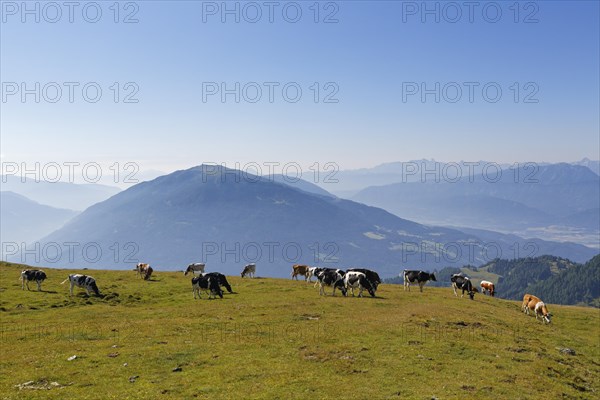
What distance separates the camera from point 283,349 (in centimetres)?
2609

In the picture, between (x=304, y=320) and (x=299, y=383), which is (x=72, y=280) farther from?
(x=299, y=383)

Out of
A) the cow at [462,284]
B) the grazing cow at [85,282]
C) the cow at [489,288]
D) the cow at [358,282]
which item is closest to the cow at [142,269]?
the grazing cow at [85,282]

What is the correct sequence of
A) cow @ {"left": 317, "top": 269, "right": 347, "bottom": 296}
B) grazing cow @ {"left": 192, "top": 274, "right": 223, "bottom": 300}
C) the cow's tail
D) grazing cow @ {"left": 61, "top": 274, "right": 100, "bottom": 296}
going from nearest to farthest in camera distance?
grazing cow @ {"left": 192, "top": 274, "right": 223, "bottom": 300} → cow @ {"left": 317, "top": 269, "right": 347, "bottom": 296} → grazing cow @ {"left": 61, "top": 274, "right": 100, "bottom": 296} → the cow's tail

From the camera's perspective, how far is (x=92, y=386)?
67.5ft

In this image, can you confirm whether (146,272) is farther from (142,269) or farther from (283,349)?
(283,349)

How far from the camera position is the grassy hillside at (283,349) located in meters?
20.6

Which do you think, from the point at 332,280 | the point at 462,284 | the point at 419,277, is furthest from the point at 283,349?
the point at 462,284

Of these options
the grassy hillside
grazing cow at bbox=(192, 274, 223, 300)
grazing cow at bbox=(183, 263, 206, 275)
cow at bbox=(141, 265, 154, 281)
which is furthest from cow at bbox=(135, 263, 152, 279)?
grazing cow at bbox=(192, 274, 223, 300)

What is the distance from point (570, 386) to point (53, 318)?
127ft

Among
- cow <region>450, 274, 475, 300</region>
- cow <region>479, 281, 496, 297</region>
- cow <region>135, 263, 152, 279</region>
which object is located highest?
cow <region>135, 263, 152, 279</region>

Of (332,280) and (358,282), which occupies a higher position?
(332,280)

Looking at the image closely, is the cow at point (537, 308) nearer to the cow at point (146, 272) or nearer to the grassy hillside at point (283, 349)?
the grassy hillside at point (283, 349)

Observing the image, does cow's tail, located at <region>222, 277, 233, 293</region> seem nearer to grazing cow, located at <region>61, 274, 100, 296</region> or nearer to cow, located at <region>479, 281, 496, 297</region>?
grazing cow, located at <region>61, 274, 100, 296</region>

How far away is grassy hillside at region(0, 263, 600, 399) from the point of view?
811 inches
